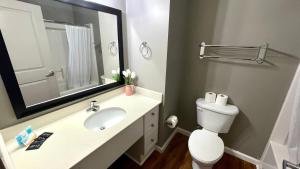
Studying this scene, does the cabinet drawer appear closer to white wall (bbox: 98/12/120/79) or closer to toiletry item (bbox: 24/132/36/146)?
white wall (bbox: 98/12/120/79)

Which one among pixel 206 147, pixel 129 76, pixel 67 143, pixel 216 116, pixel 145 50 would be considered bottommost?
pixel 206 147

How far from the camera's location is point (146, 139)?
1.51 metres

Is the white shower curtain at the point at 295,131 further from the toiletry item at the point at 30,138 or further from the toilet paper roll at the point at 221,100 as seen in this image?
the toiletry item at the point at 30,138

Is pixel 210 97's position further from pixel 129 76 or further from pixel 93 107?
pixel 93 107

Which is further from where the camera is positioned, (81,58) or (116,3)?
(116,3)

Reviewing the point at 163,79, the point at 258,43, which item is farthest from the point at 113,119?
the point at 258,43

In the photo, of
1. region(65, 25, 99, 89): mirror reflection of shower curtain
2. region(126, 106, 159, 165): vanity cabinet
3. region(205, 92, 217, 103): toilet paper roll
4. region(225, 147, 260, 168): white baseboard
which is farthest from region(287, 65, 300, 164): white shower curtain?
region(65, 25, 99, 89): mirror reflection of shower curtain

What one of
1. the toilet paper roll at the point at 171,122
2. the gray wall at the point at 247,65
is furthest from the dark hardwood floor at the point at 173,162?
the toilet paper roll at the point at 171,122

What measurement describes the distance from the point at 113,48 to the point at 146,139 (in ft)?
3.72

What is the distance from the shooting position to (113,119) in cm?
148

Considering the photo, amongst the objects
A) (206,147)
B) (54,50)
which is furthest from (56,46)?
(206,147)

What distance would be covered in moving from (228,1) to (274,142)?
5.18 feet

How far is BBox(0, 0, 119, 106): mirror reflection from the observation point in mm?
932

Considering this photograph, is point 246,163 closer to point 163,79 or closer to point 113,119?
point 163,79
